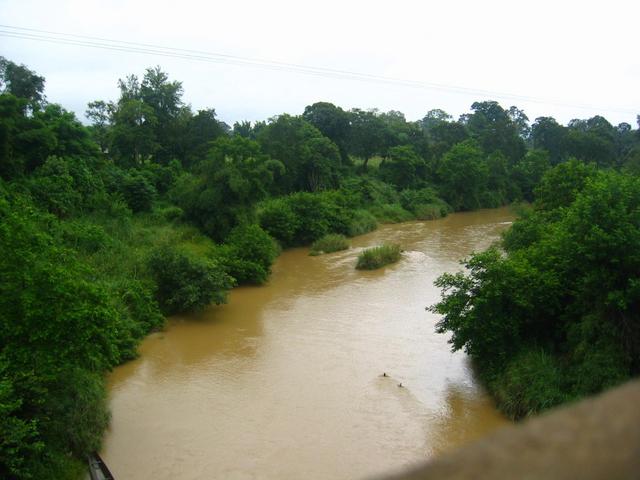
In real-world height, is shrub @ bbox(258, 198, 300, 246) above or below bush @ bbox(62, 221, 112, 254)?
below

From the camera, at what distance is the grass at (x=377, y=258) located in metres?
26.4

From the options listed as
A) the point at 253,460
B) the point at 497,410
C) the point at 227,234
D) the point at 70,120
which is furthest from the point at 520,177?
the point at 253,460

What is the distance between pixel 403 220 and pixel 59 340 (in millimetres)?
33627

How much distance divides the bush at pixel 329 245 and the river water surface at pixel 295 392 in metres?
7.07

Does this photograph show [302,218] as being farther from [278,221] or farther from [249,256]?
[249,256]

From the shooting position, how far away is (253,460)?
11156 mm

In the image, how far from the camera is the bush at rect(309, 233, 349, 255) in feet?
98.5

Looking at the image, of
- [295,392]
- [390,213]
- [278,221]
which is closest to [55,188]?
[278,221]

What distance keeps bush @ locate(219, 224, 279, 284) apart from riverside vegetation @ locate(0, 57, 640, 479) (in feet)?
0.27

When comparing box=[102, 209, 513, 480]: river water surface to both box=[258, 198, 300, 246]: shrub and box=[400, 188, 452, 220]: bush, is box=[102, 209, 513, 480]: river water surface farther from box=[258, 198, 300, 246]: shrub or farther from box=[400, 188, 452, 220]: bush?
box=[400, 188, 452, 220]: bush

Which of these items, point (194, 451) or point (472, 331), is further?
point (472, 331)

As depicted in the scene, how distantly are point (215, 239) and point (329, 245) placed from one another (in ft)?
21.0

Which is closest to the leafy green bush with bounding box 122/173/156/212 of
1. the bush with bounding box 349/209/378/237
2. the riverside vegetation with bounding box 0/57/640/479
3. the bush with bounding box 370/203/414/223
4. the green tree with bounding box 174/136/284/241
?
the riverside vegetation with bounding box 0/57/640/479

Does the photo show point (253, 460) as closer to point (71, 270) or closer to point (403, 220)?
point (71, 270)
